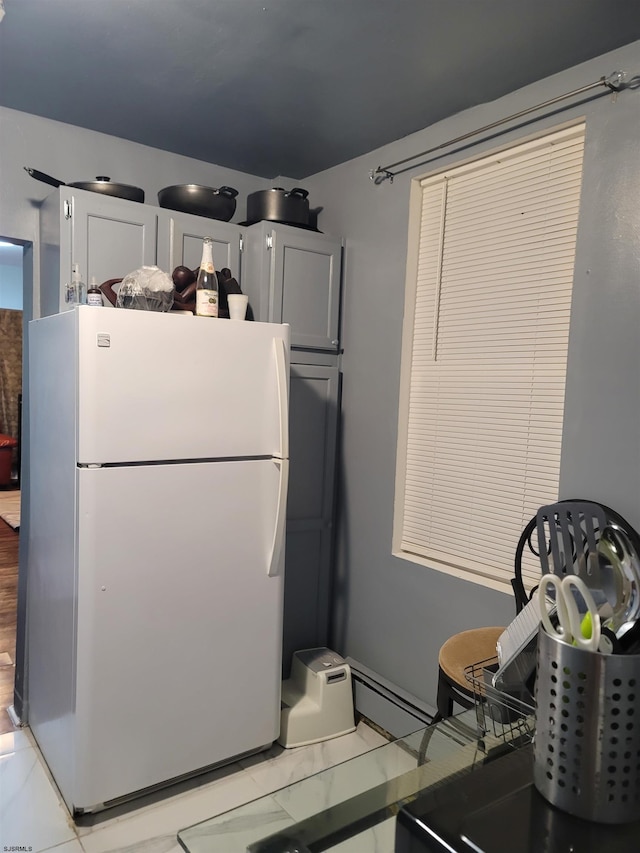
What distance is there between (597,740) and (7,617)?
3.69 metres

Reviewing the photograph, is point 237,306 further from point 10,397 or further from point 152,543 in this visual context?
point 10,397

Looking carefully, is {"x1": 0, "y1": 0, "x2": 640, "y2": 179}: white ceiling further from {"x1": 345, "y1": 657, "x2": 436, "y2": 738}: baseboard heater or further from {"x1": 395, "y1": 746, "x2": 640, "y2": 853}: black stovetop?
{"x1": 345, "y1": 657, "x2": 436, "y2": 738}: baseboard heater

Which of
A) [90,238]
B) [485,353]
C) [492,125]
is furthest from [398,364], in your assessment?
[90,238]

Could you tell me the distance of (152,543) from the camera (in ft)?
6.63

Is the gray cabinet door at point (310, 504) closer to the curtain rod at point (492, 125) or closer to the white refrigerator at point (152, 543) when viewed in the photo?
the white refrigerator at point (152, 543)

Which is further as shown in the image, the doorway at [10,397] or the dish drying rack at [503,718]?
the doorway at [10,397]

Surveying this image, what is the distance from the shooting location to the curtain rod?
1.80 m

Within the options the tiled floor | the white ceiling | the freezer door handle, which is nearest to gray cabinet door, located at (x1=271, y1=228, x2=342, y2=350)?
the white ceiling

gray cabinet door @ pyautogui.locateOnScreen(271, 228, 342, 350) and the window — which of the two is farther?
gray cabinet door @ pyautogui.locateOnScreen(271, 228, 342, 350)

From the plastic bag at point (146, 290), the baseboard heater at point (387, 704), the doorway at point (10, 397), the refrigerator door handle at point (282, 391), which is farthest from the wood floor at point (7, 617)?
the plastic bag at point (146, 290)

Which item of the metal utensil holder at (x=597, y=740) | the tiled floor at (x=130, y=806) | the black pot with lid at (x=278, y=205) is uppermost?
the black pot with lid at (x=278, y=205)

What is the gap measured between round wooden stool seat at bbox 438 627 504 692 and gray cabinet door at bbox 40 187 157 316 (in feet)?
6.01

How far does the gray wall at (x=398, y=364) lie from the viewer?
184cm

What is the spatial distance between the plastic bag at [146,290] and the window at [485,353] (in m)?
1.01
